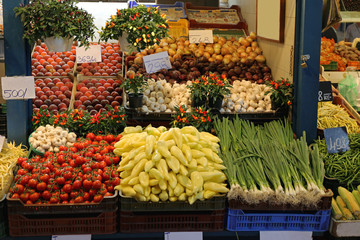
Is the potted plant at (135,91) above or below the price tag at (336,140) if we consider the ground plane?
above

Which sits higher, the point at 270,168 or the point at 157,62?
the point at 157,62

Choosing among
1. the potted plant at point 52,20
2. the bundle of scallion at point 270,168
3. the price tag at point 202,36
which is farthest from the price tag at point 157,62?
the bundle of scallion at point 270,168

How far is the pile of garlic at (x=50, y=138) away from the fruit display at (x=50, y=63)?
1567 millimetres

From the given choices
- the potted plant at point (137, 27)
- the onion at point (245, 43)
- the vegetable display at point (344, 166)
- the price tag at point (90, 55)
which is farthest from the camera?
the onion at point (245, 43)

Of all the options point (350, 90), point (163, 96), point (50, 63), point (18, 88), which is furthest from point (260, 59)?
point (18, 88)

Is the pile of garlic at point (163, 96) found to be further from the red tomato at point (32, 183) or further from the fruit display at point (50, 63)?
the red tomato at point (32, 183)

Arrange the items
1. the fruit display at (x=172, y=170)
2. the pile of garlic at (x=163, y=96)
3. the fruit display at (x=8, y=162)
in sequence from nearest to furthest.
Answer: the fruit display at (x=172, y=170) < the fruit display at (x=8, y=162) < the pile of garlic at (x=163, y=96)

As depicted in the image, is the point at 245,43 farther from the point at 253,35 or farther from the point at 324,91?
the point at 324,91

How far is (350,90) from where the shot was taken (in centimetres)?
491

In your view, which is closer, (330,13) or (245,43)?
(330,13)

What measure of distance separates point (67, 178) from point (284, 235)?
1.43 meters

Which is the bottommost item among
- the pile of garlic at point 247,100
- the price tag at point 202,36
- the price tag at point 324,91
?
the pile of garlic at point 247,100

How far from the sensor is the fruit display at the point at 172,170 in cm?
271

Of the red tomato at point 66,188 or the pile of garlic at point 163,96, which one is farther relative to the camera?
the pile of garlic at point 163,96
